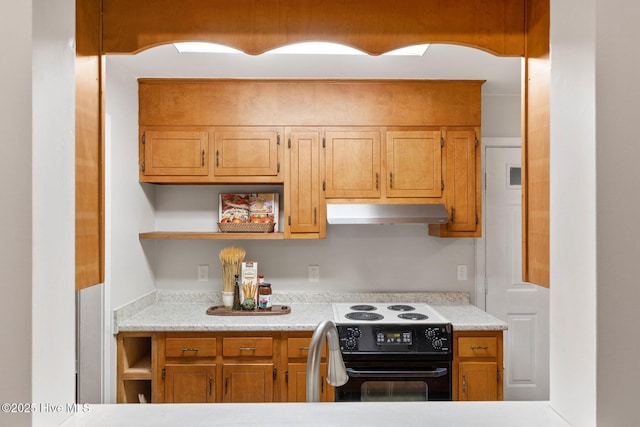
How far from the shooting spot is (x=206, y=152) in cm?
303

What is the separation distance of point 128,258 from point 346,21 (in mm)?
2292

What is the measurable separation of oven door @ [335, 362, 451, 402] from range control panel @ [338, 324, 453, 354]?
8 centimetres

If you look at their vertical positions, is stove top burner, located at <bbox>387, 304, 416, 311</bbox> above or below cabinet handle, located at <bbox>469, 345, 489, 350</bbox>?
above

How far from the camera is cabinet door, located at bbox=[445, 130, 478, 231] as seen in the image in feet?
10.1

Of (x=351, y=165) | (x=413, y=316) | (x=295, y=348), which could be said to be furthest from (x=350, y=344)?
(x=351, y=165)

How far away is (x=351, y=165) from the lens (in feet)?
10.0

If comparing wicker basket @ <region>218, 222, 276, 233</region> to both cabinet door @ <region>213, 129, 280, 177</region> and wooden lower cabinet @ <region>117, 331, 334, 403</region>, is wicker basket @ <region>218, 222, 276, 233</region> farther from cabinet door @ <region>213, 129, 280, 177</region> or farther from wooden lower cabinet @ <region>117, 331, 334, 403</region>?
wooden lower cabinet @ <region>117, 331, 334, 403</region>

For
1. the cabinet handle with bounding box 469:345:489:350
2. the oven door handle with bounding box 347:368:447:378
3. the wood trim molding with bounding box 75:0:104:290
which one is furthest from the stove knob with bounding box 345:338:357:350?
the wood trim molding with bounding box 75:0:104:290

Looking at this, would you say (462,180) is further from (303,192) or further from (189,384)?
(189,384)

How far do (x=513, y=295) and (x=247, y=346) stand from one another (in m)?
2.11

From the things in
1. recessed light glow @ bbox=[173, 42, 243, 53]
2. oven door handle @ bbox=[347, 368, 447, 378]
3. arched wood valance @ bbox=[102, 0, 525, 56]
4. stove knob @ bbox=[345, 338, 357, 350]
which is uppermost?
recessed light glow @ bbox=[173, 42, 243, 53]

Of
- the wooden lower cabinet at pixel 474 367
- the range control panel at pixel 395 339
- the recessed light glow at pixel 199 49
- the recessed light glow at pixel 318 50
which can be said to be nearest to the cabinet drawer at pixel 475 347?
the wooden lower cabinet at pixel 474 367

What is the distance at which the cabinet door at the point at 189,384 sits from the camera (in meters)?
2.69

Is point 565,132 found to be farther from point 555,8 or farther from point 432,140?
point 432,140
